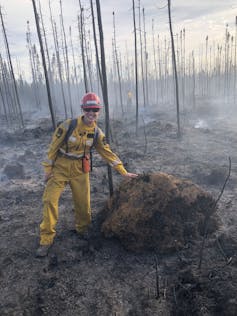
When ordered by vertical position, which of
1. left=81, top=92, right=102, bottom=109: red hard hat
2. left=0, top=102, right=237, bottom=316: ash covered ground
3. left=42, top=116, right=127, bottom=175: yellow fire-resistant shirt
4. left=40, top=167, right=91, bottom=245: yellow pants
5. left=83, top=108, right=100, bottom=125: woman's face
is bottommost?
left=0, top=102, right=237, bottom=316: ash covered ground

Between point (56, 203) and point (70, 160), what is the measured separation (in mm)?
689

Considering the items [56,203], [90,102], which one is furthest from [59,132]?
[56,203]

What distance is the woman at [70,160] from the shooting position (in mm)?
3834

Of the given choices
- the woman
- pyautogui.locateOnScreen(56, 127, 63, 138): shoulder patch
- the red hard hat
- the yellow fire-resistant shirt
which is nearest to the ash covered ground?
the woman

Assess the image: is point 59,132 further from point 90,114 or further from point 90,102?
point 90,102

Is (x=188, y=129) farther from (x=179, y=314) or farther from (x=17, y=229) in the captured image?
(x=179, y=314)

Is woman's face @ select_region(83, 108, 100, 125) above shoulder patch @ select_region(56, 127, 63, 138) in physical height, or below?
above

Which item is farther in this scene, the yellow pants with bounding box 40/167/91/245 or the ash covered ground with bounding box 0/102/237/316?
the yellow pants with bounding box 40/167/91/245

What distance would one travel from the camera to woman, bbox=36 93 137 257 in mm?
3834

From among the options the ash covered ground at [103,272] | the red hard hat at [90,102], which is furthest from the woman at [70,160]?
the ash covered ground at [103,272]

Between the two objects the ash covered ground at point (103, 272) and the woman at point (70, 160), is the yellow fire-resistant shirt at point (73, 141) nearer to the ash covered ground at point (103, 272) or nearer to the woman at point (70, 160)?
the woman at point (70, 160)

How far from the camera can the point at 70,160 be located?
3.98 m

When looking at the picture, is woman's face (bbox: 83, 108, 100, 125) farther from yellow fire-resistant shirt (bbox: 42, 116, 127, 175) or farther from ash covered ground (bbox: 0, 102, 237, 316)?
ash covered ground (bbox: 0, 102, 237, 316)

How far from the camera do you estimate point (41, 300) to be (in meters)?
3.08
